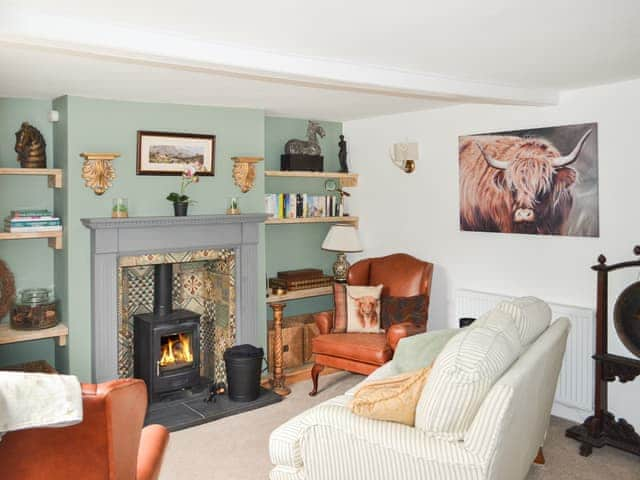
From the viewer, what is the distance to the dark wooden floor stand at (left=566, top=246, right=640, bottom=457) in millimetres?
3734

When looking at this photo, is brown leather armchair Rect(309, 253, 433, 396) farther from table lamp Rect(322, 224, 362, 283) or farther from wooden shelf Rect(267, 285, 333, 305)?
wooden shelf Rect(267, 285, 333, 305)

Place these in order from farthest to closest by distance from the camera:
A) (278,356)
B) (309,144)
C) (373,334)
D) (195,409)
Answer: (309,144)
(278,356)
(373,334)
(195,409)

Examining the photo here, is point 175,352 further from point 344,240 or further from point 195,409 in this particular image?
point 344,240

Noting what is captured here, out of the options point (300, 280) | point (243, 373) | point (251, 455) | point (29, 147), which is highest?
point (29, 147)

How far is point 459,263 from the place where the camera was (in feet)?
16.7

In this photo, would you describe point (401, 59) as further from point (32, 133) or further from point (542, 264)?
point (32, 133)

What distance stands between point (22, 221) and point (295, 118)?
2.64 metres

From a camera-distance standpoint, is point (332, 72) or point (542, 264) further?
point (542, 264)

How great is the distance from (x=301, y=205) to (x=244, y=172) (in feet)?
2.72

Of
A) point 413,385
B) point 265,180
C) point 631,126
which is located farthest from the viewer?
point 265,180

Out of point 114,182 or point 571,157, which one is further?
point 114,182

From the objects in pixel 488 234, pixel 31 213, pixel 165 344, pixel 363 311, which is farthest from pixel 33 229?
pixel 488 234

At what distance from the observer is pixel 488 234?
486 cm

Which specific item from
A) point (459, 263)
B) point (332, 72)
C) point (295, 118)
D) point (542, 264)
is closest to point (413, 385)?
point (332, 72)
